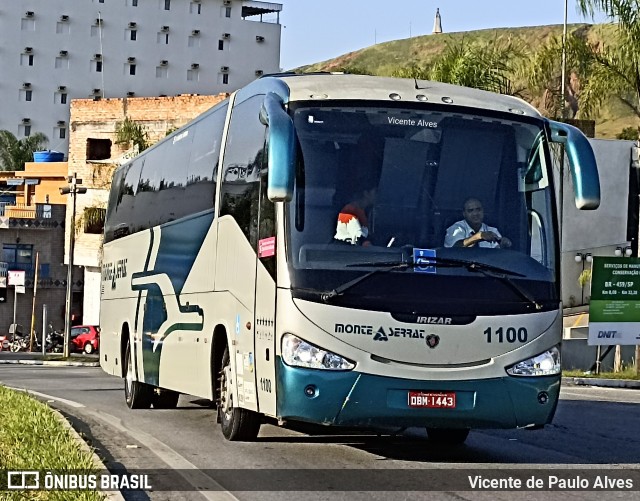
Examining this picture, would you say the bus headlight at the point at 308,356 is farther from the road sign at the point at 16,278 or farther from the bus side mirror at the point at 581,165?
the road sign at the point at 16,278

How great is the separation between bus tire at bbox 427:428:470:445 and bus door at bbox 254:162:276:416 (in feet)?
7.74

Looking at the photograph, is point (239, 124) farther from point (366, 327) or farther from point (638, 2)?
point (638, 2)

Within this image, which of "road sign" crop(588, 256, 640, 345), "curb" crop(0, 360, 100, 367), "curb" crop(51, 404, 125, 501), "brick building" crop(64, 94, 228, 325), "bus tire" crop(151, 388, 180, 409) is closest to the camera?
"curb" crop(51, 404, 125, 501)

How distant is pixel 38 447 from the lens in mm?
11492

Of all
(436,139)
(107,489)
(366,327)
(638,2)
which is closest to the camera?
(107,489)

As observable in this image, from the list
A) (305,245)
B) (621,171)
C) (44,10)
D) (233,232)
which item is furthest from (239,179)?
(44,10)

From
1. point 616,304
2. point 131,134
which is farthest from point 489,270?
point 131,134

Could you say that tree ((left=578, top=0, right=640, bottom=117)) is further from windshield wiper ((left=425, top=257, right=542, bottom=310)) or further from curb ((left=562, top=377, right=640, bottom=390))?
windshield wiper ((left=425, top=257, right=542, bottom=310))

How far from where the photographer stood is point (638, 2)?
28.5 m

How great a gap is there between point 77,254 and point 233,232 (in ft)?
223

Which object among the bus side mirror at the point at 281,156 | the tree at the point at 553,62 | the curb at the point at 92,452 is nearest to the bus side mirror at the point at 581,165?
the bus side mirror at the point at 281,156

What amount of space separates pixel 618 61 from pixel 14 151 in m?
95.4

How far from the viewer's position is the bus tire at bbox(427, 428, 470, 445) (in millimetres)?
13336

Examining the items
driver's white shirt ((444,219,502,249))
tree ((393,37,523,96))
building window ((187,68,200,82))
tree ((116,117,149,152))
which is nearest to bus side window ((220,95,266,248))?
driver's white shirt ((444,219,502,249))
